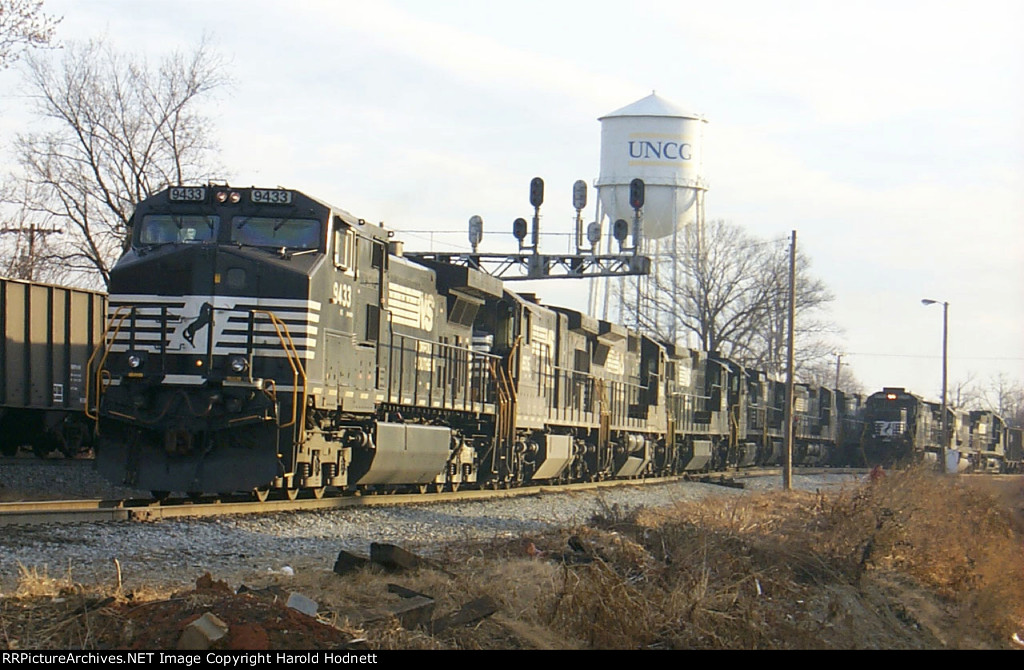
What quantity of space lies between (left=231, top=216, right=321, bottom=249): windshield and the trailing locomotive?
7.62 meters

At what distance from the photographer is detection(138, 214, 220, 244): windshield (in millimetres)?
14008

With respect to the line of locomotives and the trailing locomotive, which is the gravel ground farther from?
the trailing locomotive

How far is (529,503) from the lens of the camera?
18688 millimetres

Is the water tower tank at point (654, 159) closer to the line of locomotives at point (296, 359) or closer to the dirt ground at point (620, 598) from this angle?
the line of locomotives at point (296, 359)

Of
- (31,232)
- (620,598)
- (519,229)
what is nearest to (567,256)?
(519,229)

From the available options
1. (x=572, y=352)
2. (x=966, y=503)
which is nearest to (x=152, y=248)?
(x=572, y=352)

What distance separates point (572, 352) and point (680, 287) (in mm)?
→ 36219

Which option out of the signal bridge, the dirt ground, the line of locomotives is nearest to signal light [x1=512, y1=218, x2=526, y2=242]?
the signal bridge

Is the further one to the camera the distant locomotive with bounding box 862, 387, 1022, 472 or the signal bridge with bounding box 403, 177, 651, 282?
the distant locomotive with bounding box 862, 387, 1022, 472

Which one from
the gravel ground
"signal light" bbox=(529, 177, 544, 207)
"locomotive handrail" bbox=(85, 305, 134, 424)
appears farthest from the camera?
"signal light" bbox=(529, 177, 544, 207)

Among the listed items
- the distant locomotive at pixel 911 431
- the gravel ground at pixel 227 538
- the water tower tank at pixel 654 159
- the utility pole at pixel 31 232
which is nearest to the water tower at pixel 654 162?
the water tower tank at pixel 654 159

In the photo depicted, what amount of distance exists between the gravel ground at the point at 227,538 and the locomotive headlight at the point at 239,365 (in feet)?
5.52

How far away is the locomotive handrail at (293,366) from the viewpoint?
13383mm
